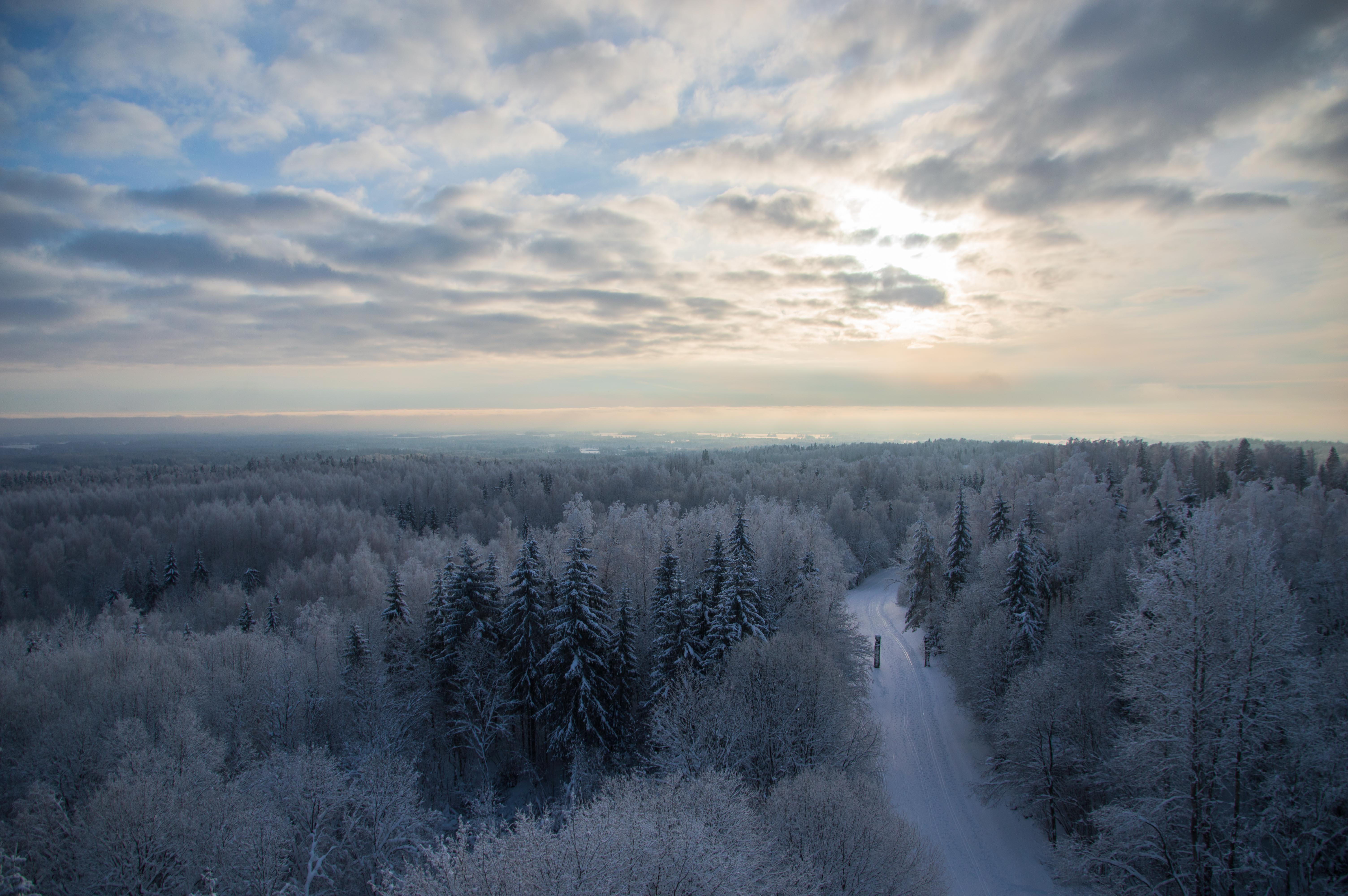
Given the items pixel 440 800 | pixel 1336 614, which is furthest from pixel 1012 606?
pixel 440 800

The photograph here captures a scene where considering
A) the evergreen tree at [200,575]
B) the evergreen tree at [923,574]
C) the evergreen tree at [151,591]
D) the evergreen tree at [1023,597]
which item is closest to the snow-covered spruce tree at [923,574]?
the evergreen tree at [923,574]

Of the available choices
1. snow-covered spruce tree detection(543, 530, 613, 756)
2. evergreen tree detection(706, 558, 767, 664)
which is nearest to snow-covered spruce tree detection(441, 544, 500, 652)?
snow-covered spruce tree detection(543, 530, 613, 756)

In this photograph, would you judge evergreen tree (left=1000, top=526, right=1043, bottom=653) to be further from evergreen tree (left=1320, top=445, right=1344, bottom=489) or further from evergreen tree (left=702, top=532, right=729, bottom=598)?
evergreen tree (left=1320, top=445, right=1344, bottom=489)

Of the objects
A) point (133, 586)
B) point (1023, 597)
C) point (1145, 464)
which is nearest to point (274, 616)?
point (133, 586)

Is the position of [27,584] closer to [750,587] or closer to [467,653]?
[467,653]

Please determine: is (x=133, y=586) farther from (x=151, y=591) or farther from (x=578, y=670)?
(x=578, y=670)
